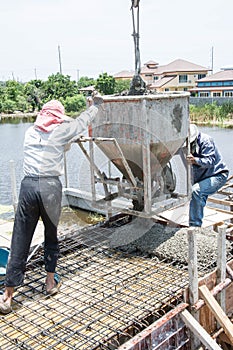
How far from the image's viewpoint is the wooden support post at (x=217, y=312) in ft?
12.8

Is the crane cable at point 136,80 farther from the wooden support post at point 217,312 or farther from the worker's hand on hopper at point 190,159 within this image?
the wooden support post at point 217,312

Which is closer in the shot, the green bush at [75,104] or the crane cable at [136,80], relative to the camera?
the crane cable at [136,80]

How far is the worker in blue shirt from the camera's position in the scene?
5.43m

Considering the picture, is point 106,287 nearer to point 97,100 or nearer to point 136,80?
point 97,100

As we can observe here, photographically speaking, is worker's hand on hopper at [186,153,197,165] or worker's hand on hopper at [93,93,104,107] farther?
worker's hand on hopper at [186,153,197,165]

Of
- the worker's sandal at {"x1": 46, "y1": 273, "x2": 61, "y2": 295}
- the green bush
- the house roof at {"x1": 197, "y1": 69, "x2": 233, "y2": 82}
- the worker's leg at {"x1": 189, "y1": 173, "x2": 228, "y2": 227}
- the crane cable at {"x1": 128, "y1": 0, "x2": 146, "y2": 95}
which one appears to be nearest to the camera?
the worker's sandal at {"x1": 46, "y1": 273, "x2": 61, "y2": 295}

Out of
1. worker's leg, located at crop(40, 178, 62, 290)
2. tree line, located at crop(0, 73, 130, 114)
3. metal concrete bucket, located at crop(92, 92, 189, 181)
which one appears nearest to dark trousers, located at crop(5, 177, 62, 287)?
worker's leg, located at crop(40, 178, 62, 290)

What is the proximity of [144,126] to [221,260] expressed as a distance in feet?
5.55

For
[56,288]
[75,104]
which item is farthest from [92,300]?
[75,104]

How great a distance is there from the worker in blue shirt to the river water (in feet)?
4.16

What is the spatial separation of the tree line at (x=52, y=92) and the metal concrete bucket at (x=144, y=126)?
1290 inches

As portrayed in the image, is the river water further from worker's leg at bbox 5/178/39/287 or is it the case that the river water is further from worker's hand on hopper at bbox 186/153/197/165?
worker's leg at bbox 5/178/39/287

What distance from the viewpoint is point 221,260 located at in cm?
430

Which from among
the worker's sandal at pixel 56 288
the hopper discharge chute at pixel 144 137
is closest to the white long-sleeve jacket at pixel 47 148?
the hopper discharge chute at pixel 144 137
